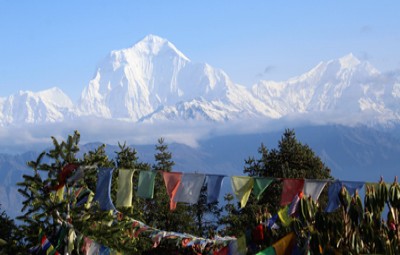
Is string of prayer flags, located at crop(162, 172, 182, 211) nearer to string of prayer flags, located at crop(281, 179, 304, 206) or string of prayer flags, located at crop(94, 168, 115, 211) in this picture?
string of prayer flags, located at crop(94, 168, 115, 211)

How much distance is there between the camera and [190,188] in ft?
88.2

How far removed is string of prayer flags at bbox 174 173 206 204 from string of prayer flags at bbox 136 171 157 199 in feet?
3.52

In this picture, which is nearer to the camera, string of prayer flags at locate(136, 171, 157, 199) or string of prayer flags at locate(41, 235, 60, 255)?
string of prayer flags at locate(41, 235, 60, 255)

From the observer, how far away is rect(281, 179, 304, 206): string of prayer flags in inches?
996

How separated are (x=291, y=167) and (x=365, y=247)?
37989 millimetres

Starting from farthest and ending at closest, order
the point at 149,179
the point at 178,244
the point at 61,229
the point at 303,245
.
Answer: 1. the point at 178,244
2. the point at 149,179
3. the point at 61,229
4. the point at 303,245

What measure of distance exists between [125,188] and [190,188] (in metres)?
2.36

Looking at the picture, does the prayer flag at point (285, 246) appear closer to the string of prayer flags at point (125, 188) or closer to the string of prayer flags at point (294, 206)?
the string of prayer flags at point (294, 206)

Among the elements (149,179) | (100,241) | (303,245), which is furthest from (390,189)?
(149,179)

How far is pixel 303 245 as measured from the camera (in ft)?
65.1

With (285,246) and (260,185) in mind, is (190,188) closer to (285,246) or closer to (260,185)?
(260,185)

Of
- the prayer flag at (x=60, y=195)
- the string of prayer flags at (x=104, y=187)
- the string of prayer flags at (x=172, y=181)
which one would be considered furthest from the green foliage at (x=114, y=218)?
the string of prayer flags at (x=172, y=181)

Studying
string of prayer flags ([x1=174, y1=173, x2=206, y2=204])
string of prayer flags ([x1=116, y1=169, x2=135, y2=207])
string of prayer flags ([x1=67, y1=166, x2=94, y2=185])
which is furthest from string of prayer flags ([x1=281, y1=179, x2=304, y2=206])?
string of prayer flags ([x1=67, y1=166, x2=94, y2=185])

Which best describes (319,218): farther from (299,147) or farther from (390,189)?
(299,147)
